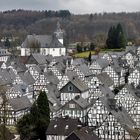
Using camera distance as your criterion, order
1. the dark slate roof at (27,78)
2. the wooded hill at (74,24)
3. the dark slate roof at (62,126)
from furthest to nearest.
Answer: the wooded hill at (74,24), the dark slate roof at (27,78), the dark slate roof at (62,126)

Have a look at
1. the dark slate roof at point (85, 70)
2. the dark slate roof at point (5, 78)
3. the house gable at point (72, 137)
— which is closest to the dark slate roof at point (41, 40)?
the dark slate roof at point (85, 70)

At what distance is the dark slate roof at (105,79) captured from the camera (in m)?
62.3

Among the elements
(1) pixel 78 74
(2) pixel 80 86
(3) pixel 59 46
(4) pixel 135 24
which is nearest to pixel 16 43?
(3) pixel 59 46

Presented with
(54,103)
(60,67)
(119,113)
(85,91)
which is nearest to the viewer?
(119,113)

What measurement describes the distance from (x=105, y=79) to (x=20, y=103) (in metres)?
14.3

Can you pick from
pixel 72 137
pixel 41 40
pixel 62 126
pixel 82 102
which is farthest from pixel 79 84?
pixel 41 40

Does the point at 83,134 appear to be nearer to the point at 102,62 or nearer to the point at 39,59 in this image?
the point at 102,62

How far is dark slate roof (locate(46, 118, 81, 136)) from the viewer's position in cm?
4278

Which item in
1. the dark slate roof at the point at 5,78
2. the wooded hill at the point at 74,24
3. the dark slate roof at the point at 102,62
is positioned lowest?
the dark slate roof at the point at 5,78

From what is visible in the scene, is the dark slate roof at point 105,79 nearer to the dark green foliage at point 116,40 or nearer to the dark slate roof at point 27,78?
the dark slate roof at point 27,78

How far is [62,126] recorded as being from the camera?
142 ft

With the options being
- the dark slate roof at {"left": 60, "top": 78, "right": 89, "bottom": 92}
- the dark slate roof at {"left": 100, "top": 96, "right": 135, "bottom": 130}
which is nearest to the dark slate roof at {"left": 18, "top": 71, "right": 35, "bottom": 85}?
the dark slate roof at {"left": 60, "top": 78, "right": 89, "bottom": 92}

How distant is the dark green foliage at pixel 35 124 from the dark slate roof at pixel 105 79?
709 inches

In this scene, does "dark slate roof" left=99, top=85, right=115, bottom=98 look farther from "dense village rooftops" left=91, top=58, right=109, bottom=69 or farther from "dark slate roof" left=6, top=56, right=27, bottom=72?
"dark slate roof" left=6, top=56, right=27, bottom=72
